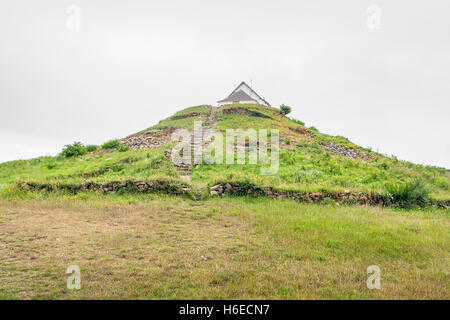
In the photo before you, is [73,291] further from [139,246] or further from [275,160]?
[275,160]

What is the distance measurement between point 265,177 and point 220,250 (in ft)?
A: 23.7

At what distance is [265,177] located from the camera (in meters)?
12.8

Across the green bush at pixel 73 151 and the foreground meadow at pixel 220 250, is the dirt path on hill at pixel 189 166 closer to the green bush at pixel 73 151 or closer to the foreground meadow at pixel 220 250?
the foreground meadow at pixel 220 250

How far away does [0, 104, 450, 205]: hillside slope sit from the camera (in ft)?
37.0

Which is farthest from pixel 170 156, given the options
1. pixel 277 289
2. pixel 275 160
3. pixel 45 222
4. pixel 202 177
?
pixel 277 289

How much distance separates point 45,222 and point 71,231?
5.22 feet

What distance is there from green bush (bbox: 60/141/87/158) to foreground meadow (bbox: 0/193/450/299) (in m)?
13.3

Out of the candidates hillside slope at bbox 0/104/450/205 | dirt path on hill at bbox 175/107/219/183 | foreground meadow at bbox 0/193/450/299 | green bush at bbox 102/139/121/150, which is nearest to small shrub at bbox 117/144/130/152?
hillside slope at bbox 0/104/450/205

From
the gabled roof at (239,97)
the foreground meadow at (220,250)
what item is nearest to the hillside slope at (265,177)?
the foreground meadow at (220,250)

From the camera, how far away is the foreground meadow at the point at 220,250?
14.2ft

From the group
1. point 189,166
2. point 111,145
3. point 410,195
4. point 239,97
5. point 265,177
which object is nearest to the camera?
point 410,195

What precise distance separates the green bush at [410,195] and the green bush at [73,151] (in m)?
23.7

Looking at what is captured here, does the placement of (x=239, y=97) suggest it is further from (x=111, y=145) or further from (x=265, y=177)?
(x=265, y=177)

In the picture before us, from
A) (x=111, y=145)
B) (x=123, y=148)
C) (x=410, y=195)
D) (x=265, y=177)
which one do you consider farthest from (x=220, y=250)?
(x=111, y=145)
